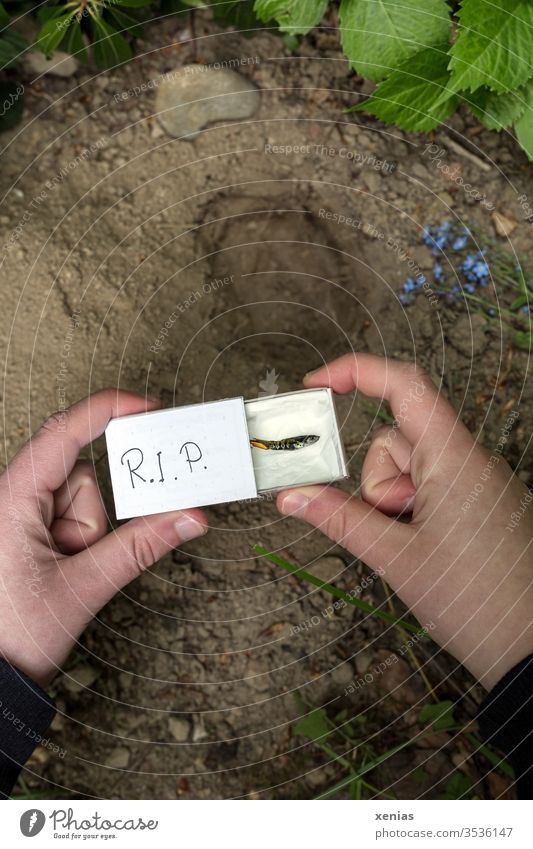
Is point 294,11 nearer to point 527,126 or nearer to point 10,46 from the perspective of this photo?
point 527,126

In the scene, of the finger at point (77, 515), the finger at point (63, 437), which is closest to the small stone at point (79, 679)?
the finger at point (77, 515)

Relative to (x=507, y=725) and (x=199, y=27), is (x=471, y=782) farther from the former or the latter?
(x=199, y=27)

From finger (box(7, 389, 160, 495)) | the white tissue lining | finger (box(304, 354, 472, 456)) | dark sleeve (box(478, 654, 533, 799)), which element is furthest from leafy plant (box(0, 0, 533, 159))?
dark sleeve (box(478, 654, 533, 799))

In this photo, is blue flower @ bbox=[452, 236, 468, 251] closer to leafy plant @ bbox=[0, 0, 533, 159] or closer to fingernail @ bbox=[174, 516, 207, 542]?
leafy plant @ bbox=[0, 0, 533, 159]
